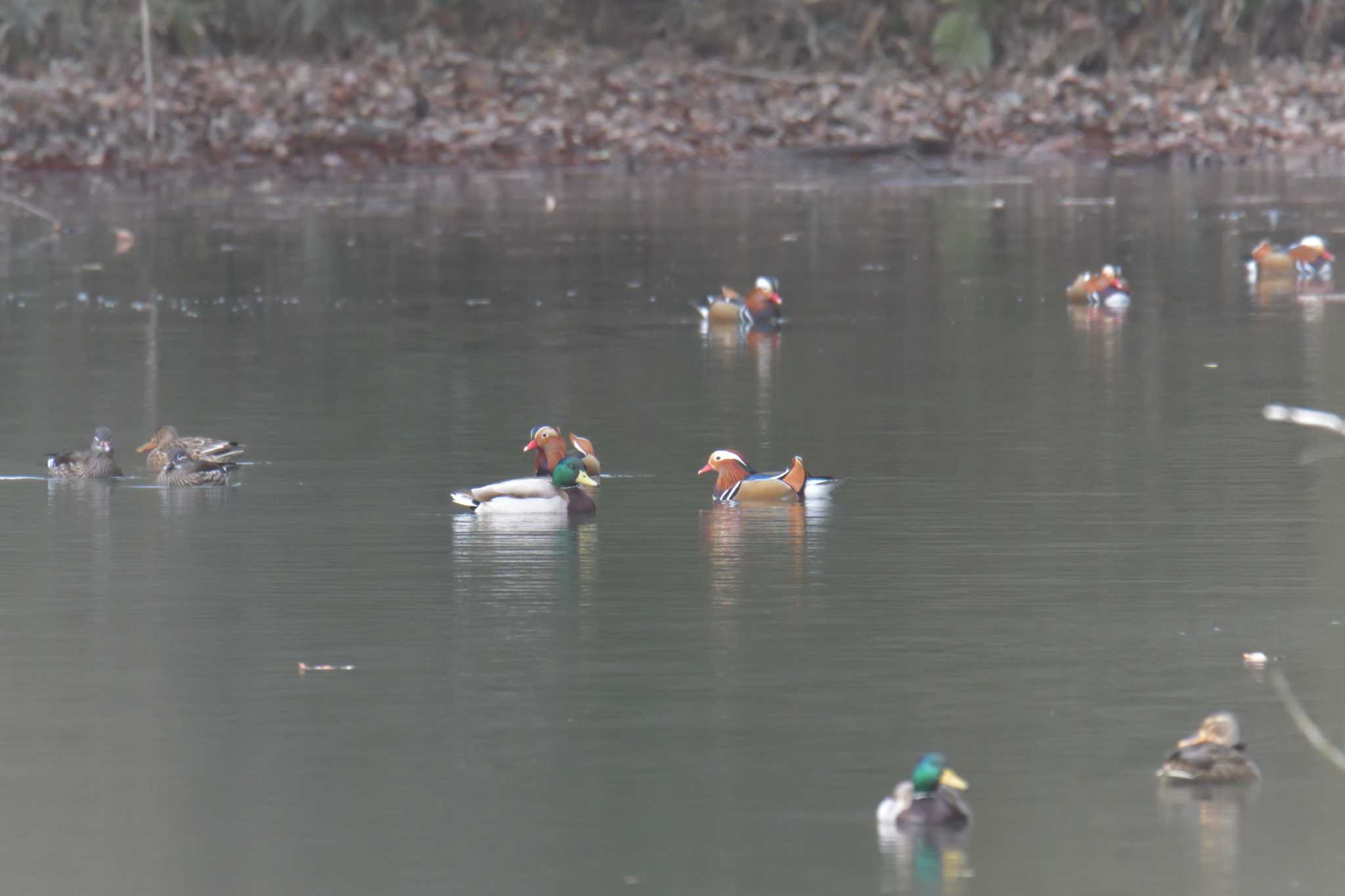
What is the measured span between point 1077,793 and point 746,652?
1.85m

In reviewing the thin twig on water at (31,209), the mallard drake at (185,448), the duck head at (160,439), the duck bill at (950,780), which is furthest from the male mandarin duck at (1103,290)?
the duck bill at (950,780)

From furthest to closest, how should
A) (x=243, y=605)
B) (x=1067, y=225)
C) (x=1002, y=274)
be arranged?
(x=1067, y=225), (x=1002, y=274), (x=243, y=605)

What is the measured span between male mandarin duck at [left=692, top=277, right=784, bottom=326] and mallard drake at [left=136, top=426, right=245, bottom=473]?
6.01 metres

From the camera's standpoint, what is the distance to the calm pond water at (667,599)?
6809 millimetres

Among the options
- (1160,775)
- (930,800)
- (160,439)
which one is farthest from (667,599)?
(160,439)

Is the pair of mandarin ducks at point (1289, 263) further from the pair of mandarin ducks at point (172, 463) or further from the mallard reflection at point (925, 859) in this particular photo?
the mallard reflection at point (925, 859)

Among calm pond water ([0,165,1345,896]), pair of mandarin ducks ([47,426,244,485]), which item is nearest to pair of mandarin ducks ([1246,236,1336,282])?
calm pond water ([0,165,1345,896])

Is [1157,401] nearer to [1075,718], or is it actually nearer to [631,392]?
[631,392]

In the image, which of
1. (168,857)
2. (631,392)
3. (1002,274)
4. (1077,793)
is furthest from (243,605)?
(1002,274)

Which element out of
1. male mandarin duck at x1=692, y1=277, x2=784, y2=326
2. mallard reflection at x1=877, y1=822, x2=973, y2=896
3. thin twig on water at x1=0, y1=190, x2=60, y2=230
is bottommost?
mallard reflection at x1=877, y1=822, x2=973, y2=896

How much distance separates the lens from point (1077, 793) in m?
7.07

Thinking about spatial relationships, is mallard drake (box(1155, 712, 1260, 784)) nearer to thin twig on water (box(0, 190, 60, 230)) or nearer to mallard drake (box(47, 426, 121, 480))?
mallard drake (box(47, 426, 121, 480))

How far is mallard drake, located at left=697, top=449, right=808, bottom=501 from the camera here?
11.6 metres

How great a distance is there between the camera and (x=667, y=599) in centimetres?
960
